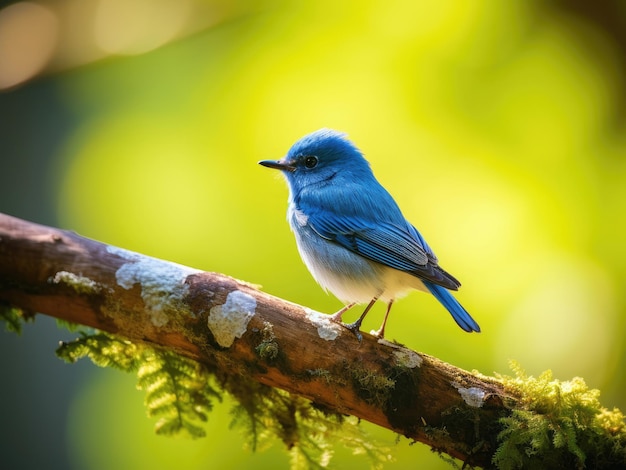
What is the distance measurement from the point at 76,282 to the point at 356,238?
1.72 m

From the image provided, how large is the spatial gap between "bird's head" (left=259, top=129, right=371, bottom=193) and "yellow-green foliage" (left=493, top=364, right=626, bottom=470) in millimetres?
2025

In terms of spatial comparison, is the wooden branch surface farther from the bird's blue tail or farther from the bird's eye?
the bird's eye

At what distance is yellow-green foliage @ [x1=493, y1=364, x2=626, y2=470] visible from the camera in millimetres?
2961

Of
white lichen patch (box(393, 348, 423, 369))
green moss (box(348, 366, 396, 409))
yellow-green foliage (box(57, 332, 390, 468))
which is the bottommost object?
yellow-green foliage (box(57, 332, 390, 468))

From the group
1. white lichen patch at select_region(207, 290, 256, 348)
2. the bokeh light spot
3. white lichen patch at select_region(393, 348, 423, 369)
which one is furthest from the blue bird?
the bokeh light spot

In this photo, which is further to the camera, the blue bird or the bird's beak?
the bird's beak

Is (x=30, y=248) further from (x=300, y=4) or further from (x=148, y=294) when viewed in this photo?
(x=300, y=4)

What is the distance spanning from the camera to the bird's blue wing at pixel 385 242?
12.5 feet

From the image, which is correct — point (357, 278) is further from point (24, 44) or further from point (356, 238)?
point (24, 44)

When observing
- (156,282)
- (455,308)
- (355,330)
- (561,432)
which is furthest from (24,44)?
(561,432)

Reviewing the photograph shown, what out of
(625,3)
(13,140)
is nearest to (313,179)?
(625,3)

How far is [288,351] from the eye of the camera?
10.5ft

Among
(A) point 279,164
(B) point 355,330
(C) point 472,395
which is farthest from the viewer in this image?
(A) point 279,164

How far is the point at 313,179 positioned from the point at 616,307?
2130 millimetres
